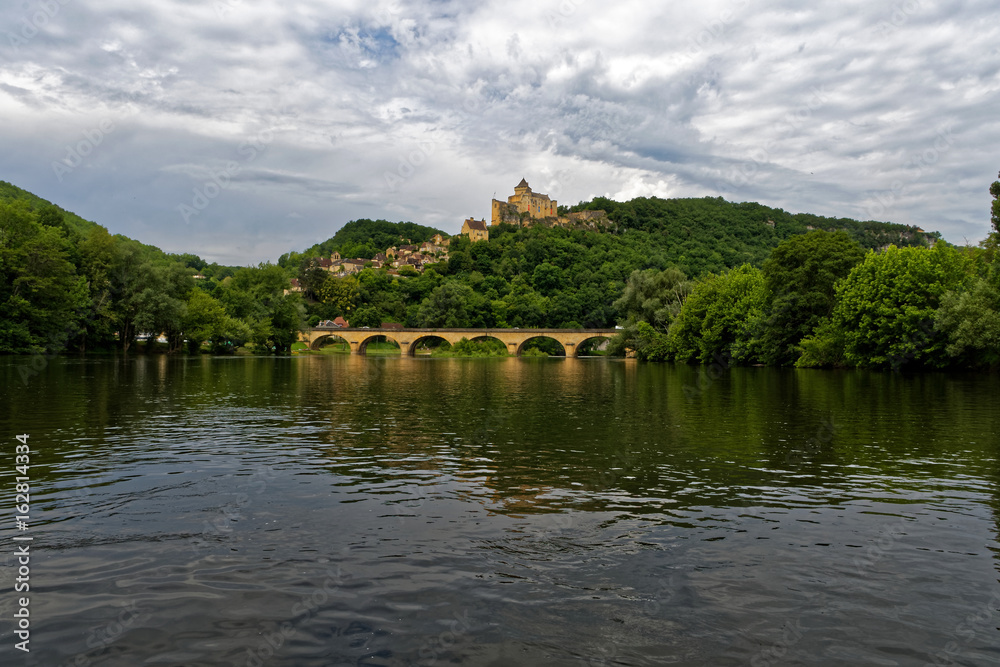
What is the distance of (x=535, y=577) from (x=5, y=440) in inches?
547

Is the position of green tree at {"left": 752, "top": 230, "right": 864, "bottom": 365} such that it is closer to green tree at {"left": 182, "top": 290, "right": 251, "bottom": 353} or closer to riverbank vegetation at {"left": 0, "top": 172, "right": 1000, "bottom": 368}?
riverbank vegetation at {"left": 0, "top": 172, "right": 1000, "bottom": 368}

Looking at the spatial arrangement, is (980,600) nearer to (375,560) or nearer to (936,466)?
(375,560)

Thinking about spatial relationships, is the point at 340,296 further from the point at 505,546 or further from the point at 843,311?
the point at 505,546

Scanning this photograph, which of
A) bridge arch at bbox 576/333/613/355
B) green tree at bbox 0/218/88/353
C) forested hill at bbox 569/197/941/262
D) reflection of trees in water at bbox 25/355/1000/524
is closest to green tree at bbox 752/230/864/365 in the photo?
reflection of trees in water at bbox 25/355/1000/524

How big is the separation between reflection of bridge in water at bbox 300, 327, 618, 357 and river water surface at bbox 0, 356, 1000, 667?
97.1m

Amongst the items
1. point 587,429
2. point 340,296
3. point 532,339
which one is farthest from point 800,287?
point 340,296

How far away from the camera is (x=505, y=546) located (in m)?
8.36

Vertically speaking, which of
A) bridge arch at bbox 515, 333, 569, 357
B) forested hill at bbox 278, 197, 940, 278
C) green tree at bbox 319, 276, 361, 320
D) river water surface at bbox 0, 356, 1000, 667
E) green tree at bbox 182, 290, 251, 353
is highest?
forested hill at bbox 278, 197, 940, 278

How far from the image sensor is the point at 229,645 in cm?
576

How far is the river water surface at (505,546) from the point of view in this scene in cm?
588

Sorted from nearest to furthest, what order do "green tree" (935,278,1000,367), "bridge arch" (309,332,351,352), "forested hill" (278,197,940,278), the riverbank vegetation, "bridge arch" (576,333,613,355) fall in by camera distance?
1. "green tree" (935,278,1000,367)
2. the riverbank vegetation
3. "bridge arch" (576,333,613,355)
4. "bridge arch" (309,332,351,352)
5. "forested hill" (278,197,940,278)

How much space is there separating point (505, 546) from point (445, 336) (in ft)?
379

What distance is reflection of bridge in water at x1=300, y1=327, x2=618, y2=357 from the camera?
11556 cm

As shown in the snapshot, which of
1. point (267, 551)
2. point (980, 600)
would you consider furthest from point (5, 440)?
point (980, 600)
